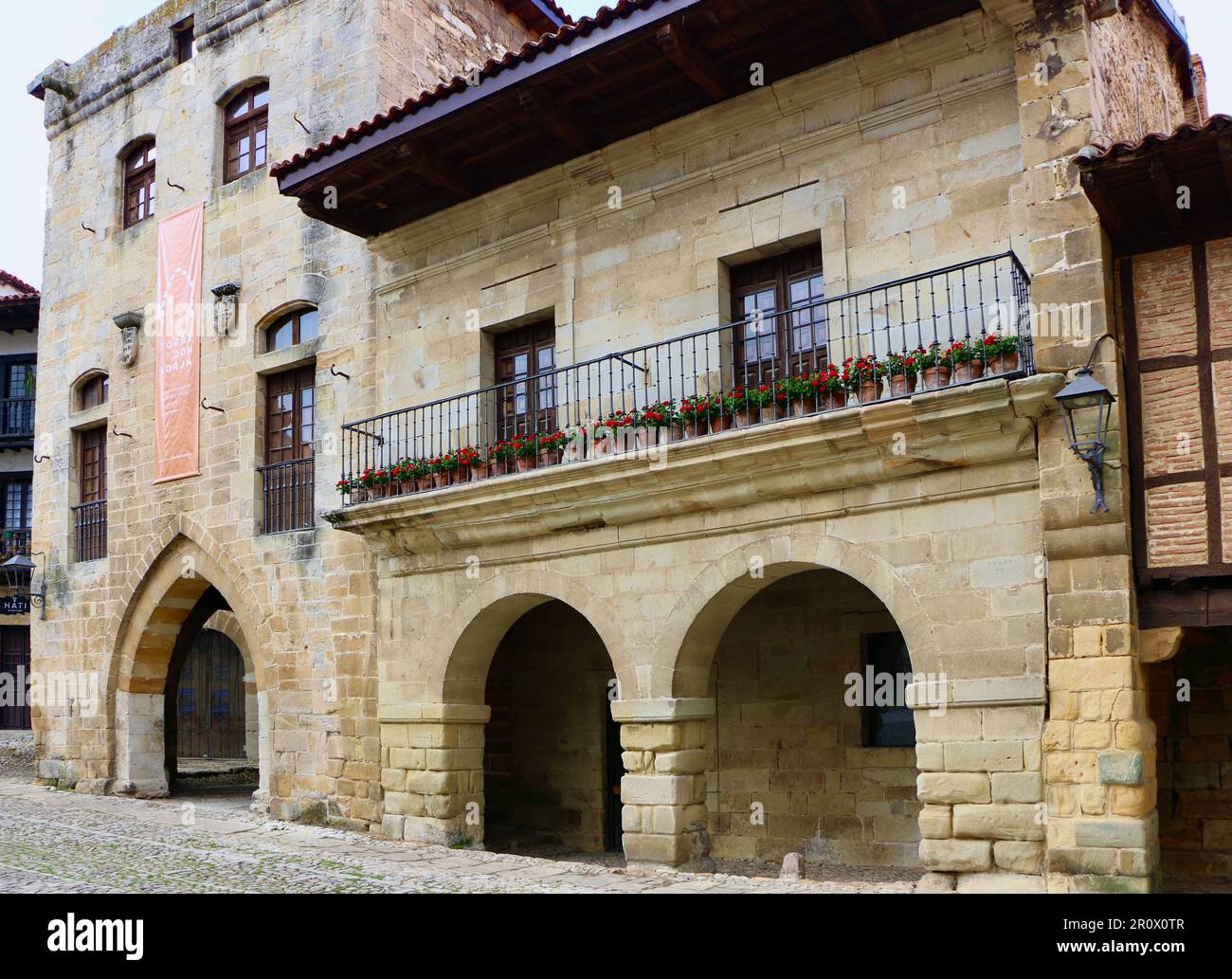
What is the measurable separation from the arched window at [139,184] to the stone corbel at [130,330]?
1.45 m

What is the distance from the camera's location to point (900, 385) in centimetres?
910

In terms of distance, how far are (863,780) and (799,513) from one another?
290cm

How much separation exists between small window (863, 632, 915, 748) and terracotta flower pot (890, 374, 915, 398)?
120 inches

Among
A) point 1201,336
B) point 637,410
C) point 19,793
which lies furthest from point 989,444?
point 19,793

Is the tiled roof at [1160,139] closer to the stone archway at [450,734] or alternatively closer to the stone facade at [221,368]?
the stone archway at [450,734]

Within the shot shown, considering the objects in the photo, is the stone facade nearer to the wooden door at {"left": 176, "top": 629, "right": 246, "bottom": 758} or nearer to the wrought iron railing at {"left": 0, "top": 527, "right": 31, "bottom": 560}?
the wrought iron railing at {"left": 0, "top": 527, "right": 31, "bottom": 560}

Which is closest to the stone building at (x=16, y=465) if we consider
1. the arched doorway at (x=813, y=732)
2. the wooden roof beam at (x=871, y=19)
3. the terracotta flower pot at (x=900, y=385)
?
the arched doorway at (x=813, y=732)

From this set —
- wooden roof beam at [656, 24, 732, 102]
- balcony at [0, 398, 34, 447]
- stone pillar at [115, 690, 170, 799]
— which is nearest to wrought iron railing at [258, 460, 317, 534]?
stone pillar at [115, 690, 170, 799]

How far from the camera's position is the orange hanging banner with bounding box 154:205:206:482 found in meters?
15.6

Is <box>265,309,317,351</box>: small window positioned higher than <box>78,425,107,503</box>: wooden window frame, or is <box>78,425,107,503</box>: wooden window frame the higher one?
<box>265,309,317,351</box>: small window

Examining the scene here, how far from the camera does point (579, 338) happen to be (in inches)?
465

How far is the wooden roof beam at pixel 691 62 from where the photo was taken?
1008 cm

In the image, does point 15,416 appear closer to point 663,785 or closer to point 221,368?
point 221,368

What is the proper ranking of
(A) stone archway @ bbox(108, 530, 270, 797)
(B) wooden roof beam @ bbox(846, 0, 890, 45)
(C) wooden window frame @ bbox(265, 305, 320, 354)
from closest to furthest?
(B) wooden roof beam @ bbox(846, 0, 890, 45) → (C) wooden window frame @ bbox(265, 305, 320, 354) → (A) stone archway @ bbox(108, 530, 270, 797)
